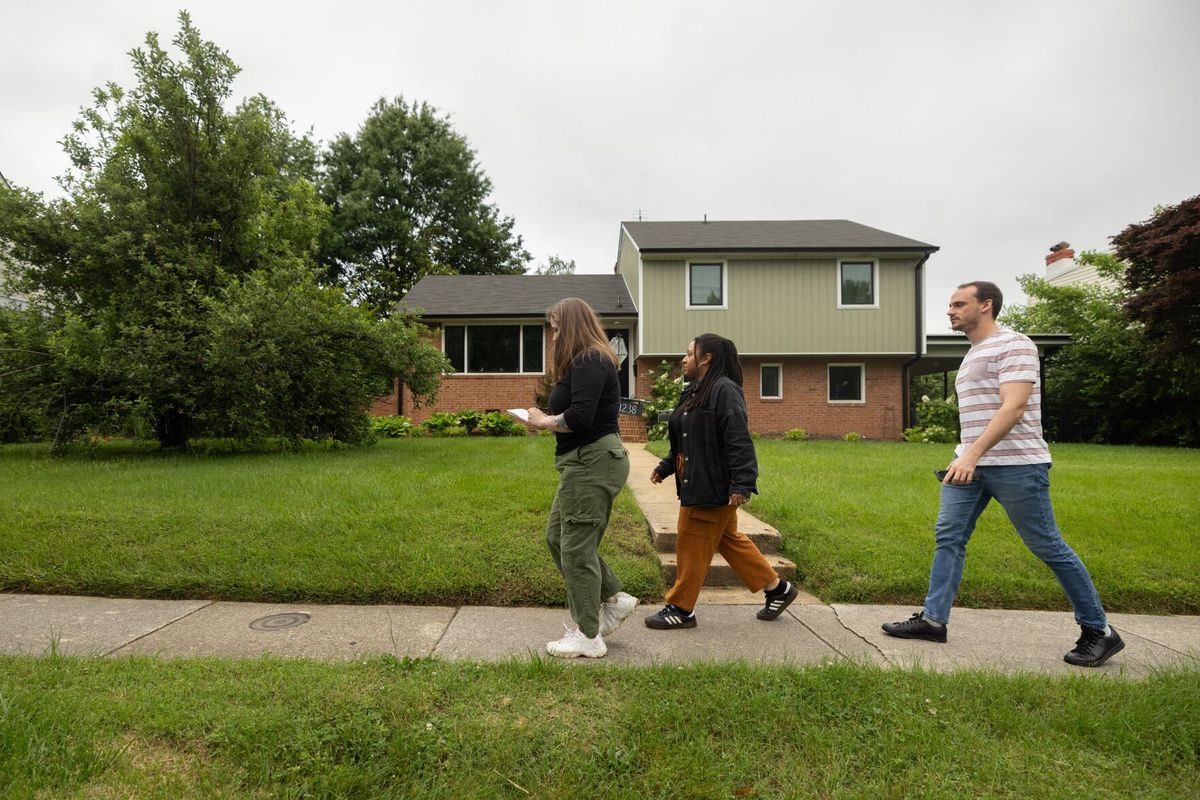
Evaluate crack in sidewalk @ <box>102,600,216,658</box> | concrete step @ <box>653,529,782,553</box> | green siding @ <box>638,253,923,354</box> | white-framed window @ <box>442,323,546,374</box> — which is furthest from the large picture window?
crack in sidewalk @ <box>102,600,216,658</box>

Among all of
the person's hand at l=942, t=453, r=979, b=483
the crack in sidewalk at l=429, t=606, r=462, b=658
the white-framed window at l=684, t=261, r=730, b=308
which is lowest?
the crack in sidewalk at l=429, t=606, r=462, b=658

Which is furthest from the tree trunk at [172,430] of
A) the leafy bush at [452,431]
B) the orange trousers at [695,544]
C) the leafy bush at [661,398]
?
the orange trousers at [695,544]

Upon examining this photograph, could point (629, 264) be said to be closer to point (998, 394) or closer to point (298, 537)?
point (298, 537)

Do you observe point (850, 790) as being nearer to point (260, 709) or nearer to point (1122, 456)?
point (260, 709)

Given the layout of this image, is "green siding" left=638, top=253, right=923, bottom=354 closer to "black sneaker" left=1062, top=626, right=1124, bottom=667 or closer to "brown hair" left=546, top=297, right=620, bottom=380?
"brown hair" left=546, top=297, right=620, bottom=380

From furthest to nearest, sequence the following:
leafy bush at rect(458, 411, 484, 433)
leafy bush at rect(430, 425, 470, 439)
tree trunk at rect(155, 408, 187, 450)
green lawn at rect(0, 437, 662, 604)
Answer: leafy bush at rect(458, 411, 484, 433), leafy bush at rect(430, 425, 470, 439), tree trunk at rect(155, 408, 187, 450), green lawn at rect(0, 437, 662, 604)

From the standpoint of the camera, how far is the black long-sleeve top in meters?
3.01

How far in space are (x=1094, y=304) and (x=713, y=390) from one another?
67.6 feet

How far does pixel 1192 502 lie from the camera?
6.46m

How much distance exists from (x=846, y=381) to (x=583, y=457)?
53.6ft

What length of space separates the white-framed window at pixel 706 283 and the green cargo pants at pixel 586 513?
14.6 metres

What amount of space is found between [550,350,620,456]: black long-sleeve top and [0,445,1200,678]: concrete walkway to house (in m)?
1.07

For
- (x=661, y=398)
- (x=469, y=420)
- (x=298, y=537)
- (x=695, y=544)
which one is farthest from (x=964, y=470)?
(x=469, y=420)

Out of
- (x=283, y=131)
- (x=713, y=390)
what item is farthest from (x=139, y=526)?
(x=283, y=131)
